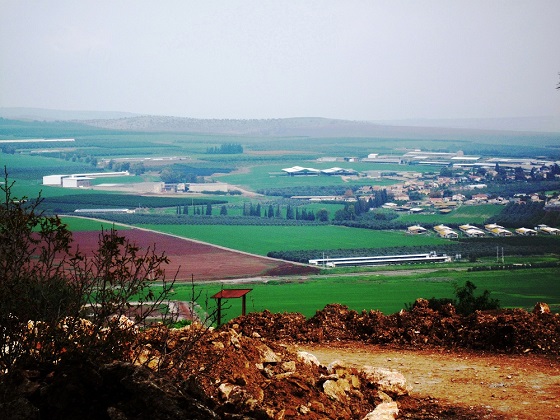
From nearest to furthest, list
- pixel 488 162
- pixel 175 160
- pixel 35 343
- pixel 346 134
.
Result: pixel 35 343 < pixel 488 162 < pixel 175 160 < pixel 346 134

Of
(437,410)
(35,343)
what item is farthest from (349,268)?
(35,343)

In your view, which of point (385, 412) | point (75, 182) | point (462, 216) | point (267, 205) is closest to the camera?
point (385, 412)

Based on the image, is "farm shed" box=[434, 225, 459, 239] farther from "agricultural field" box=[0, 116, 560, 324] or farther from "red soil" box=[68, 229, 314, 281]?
"red soil" box=[68, 229, 314, 281]

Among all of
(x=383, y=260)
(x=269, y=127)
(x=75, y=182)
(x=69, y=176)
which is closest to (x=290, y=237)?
(x=383, y=260)

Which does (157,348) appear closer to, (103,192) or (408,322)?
(408,322)

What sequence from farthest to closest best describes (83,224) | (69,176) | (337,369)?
(69,176) < (83,224) < (337,369)

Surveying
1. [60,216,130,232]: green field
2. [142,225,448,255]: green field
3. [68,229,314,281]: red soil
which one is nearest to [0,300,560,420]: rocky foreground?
[68,229,314,281]: red soil

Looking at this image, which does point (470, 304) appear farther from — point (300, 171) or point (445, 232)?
point (300, 171)
